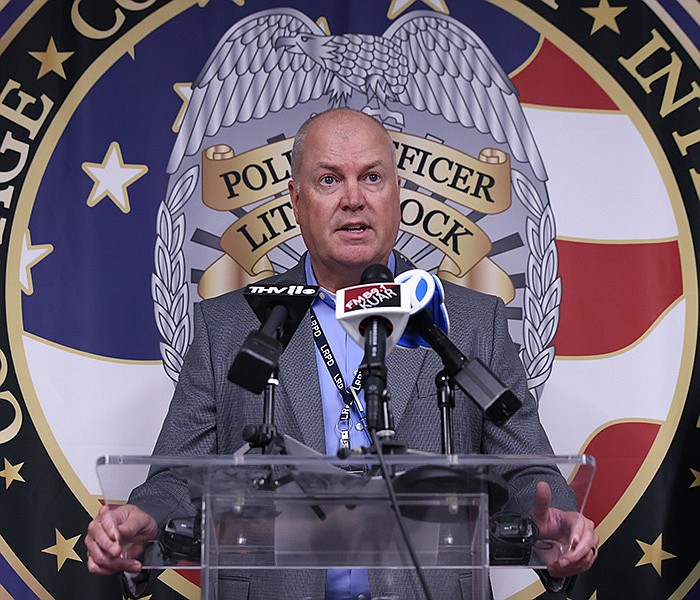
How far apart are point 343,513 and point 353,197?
4.10ft

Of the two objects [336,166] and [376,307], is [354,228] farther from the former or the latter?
[376,307]

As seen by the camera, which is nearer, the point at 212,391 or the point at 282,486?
the point at 282,486

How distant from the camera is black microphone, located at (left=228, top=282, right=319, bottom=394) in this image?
1666 mm

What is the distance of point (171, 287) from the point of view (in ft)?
10.7

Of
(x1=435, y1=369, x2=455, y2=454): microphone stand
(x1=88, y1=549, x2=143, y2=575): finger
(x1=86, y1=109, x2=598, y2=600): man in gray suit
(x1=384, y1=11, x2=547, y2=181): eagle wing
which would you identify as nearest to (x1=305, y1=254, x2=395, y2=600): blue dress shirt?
(x1=86, y1=109, x2=598, y2=600): man in gray suit

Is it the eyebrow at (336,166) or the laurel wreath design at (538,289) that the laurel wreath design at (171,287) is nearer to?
the eyebrow at (336,166)

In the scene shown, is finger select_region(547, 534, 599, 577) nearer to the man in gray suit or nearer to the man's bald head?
the man in gray suit

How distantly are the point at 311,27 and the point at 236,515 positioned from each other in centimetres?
207

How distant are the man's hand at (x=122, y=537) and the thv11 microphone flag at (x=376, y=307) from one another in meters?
0.53

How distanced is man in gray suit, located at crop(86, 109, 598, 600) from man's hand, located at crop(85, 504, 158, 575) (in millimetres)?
A: 184

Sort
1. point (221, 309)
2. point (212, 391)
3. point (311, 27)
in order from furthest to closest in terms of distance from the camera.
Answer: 1. point (311, 27)
2. point (221, 309)
3. point (212, 391)

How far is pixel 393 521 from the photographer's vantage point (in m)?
1.72

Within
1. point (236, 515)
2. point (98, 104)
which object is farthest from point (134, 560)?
point (98, 104)

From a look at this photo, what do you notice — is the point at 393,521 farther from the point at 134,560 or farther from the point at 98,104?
the point at 98,104
